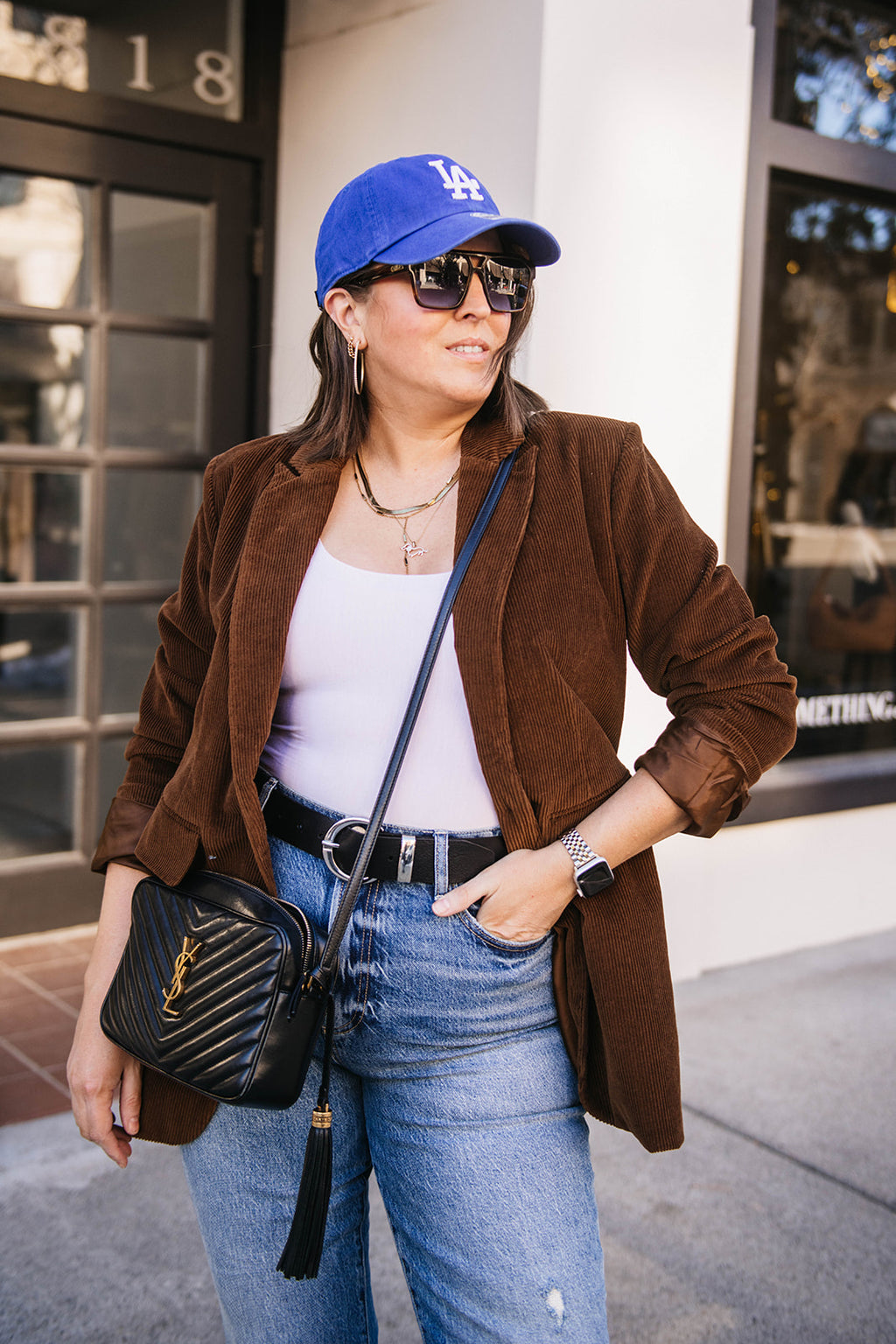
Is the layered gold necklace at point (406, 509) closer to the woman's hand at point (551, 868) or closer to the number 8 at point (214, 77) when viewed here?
the woman's hand at point (551, 868)

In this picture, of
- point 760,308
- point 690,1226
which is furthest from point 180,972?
point 760,308

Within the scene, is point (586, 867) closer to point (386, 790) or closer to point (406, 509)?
point (386, 790)

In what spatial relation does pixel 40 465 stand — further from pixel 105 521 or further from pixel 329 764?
pixel 329 764

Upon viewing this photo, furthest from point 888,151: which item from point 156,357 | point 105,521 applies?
point 105,521

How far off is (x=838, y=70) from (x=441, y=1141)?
456cm

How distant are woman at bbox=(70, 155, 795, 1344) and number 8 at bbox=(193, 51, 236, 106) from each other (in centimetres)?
323

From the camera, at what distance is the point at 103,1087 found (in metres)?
1.70

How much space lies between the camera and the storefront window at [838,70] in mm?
4625

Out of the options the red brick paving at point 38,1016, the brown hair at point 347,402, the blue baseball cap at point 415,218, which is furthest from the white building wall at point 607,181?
the blue baseball cap at point 415,218

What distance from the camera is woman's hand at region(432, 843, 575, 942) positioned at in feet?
4.83

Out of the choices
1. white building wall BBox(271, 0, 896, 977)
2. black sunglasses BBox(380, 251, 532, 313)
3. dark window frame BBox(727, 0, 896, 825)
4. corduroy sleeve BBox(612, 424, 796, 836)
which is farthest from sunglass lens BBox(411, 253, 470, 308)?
dark window frame BBox(727, 0, 896, 825)

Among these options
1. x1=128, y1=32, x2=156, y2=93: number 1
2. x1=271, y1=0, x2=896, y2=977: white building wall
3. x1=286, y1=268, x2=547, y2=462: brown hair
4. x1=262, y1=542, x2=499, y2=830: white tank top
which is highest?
x1=128, y1=32, x2=156, y2=93: number 1

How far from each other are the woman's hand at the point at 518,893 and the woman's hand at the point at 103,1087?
0.53 m

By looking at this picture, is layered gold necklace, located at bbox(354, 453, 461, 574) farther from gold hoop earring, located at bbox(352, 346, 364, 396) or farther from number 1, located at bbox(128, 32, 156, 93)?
number 1, located at bbox(128, 32, 156, 93)
